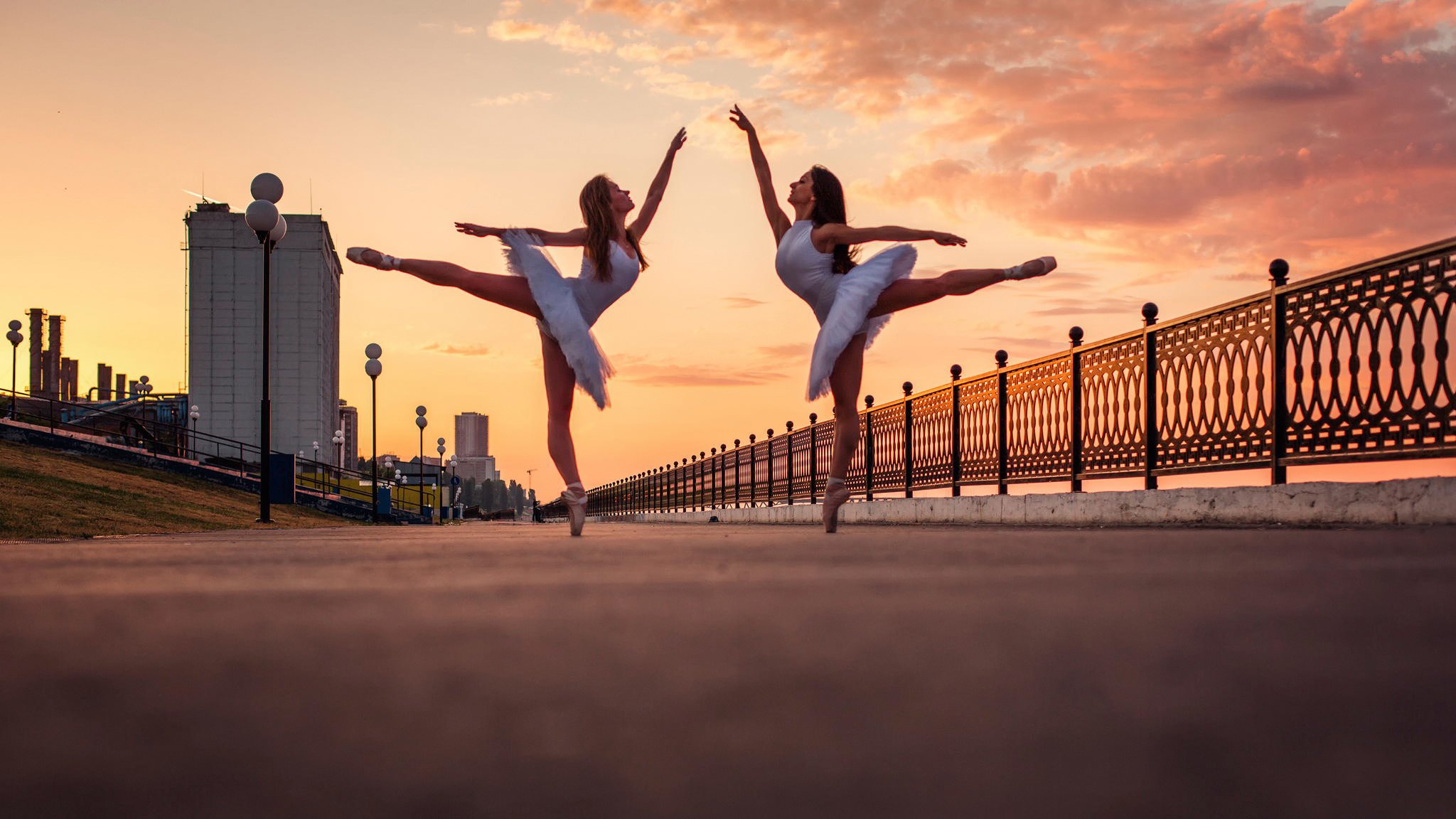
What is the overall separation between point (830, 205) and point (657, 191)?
48.7 inches

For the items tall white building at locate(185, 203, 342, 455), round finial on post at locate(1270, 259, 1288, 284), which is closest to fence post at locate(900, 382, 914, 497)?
round finial on post at locate(1270, 259, 1288, 284)

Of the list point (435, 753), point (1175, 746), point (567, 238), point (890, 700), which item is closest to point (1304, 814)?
point (1175, 746)

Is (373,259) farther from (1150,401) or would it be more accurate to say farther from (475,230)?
(1150,401)

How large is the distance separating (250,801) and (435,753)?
0.17 m

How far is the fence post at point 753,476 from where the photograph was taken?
28328mm

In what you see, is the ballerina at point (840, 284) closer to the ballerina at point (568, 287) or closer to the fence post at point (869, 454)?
the ballerina at point (568, 287)

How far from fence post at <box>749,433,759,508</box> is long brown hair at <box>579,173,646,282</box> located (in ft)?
67.5

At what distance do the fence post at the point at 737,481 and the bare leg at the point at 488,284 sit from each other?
73.8ft

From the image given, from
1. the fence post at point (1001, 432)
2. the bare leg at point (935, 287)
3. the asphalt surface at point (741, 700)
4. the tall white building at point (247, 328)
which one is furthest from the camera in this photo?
the tall white building at point (247, 328)

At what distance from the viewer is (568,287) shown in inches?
296

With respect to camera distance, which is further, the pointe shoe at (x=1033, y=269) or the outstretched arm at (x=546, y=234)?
the outstretched arm at (x=546, y=234)

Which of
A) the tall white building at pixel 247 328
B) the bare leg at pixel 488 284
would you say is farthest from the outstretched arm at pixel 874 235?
the tall white building at pixel 247 328

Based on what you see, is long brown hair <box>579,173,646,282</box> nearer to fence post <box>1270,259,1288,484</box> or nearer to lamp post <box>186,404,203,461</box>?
fence post <box>1270,259,1288,484</box>

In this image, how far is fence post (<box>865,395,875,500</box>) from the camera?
742 inches
